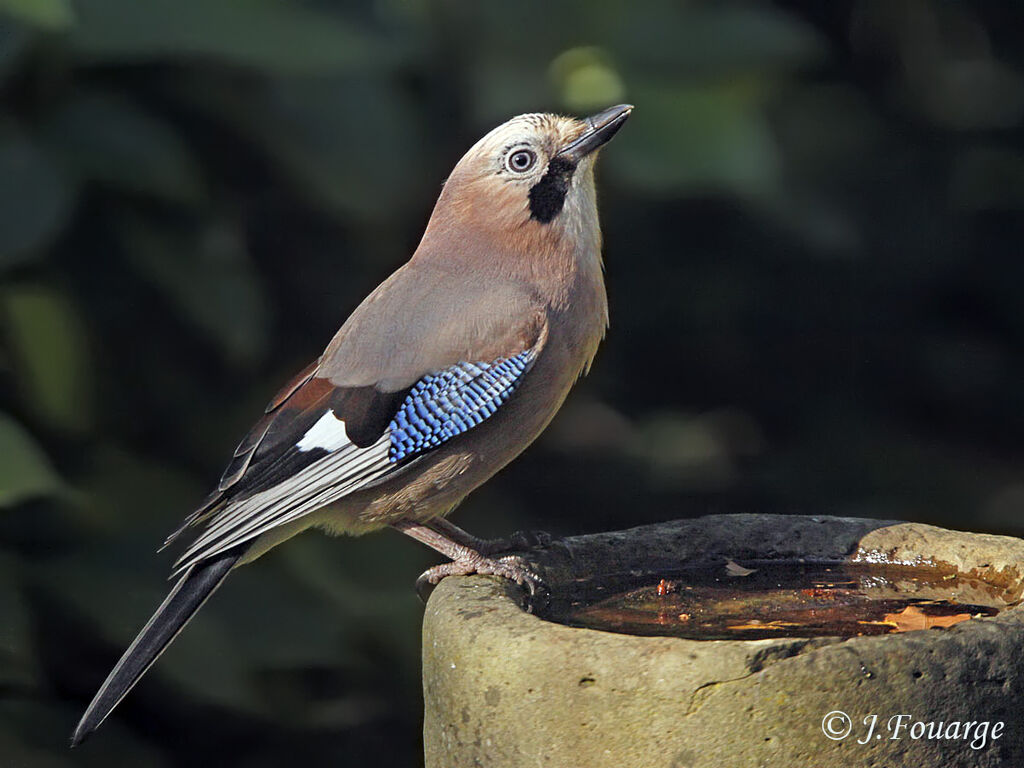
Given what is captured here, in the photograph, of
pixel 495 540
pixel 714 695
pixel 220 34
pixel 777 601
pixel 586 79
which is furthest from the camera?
pixel 586 79

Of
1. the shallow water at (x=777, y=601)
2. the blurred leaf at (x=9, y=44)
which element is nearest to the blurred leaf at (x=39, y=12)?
the blurred leaf at (x=9, y=44)

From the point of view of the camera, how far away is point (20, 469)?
10.6 feet

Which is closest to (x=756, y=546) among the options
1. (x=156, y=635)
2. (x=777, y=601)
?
(x=777, y=601)

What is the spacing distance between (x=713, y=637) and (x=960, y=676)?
1.47 ft

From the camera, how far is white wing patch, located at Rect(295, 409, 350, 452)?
3.20 meters

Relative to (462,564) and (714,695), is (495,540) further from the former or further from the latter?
(714,695)

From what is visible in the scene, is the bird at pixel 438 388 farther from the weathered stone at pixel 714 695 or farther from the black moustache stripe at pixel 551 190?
the weathered stone at pixel 714 695

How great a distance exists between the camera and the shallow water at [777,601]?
268 cm

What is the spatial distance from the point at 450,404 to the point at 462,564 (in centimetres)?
32

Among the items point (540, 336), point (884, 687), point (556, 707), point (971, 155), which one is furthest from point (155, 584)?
point (971, 155)

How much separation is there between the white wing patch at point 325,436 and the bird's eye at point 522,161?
2.34 feet

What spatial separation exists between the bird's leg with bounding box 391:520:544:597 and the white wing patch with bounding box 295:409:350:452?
27cm

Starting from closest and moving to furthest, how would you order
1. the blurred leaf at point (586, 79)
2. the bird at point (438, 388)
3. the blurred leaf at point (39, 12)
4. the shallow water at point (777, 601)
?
the shallow water at point (777, 601) → the bird at point (438, 388) → the blurred leaf at point (39, 12) → the blurred leaf at point (586, 79)

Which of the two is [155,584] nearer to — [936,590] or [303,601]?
[303,601]
